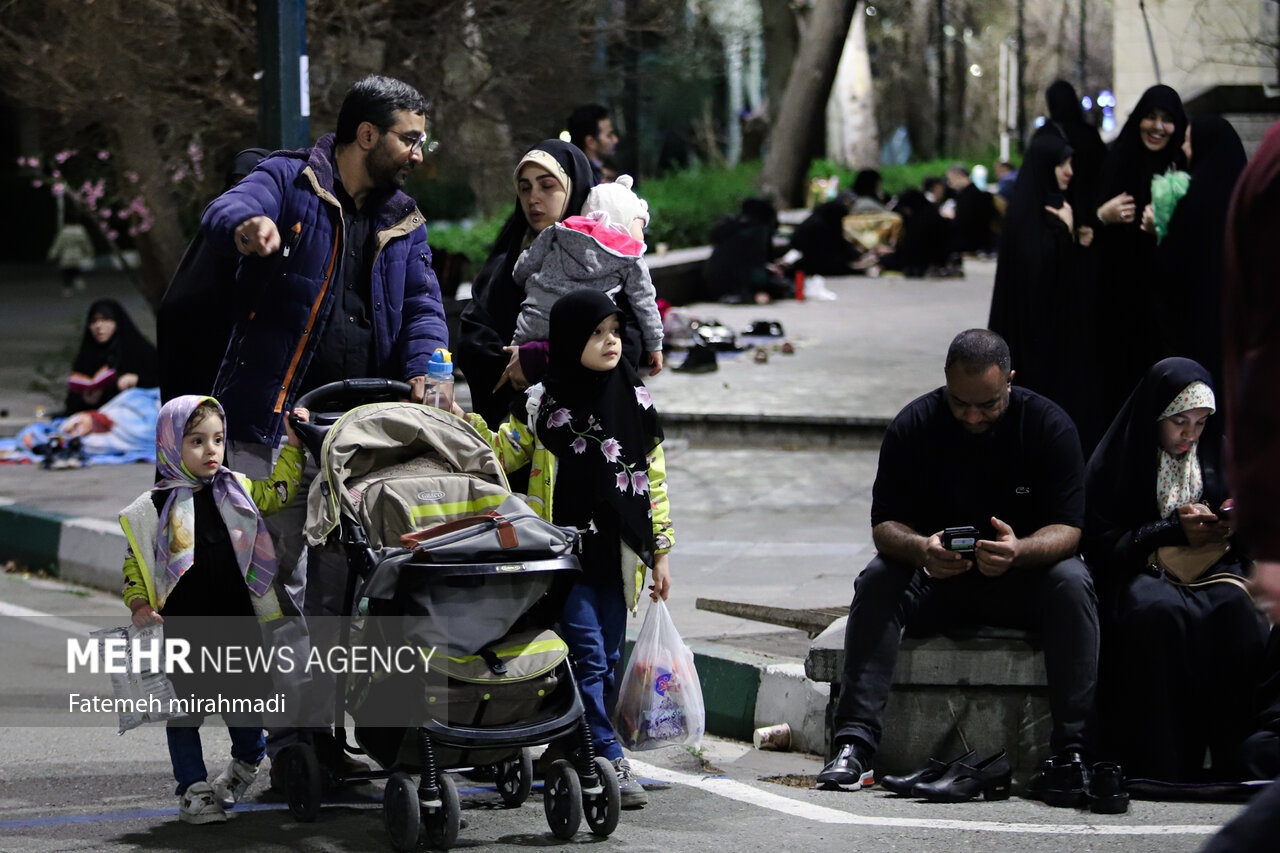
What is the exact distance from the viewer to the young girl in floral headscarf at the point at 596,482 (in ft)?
18.0

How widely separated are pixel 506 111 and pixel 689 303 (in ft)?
20.1

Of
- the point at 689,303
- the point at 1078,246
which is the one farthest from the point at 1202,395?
the point at 689,303

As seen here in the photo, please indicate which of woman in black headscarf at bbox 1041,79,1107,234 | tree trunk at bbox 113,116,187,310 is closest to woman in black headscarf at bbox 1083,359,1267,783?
woman in black headscarf at bbox 1041,79,1107,234

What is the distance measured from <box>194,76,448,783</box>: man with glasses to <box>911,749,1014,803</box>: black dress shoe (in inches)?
72.7

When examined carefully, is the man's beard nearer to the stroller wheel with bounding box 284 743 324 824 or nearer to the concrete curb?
the stroller wheel with bounding box 284 743 324 824

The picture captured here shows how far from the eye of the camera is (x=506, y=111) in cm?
1402

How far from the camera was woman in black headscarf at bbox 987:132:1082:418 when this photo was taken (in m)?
9.27

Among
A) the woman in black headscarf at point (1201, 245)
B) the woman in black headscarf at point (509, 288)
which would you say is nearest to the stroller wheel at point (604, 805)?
the woman in black headscarf at point (509, 288)

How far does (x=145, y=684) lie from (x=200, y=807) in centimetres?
40

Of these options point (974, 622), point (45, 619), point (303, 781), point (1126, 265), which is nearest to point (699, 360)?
point (1126, 265)

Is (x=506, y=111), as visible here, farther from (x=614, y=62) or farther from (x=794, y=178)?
(x=794, y=178)

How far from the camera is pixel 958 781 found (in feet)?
18.4

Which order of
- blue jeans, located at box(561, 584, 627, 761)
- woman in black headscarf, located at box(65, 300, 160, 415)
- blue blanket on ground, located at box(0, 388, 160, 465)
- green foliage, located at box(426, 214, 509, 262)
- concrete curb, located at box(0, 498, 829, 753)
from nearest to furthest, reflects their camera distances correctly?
1. blue jeans, located at box(561, 584, 627, 761)
2. concrete curb, located at box(0, 498, 829, 753)
3. blue blanket on ground, located at box(0, 388, 160, 465)
4. woman in black headscarf, located at box(65, 300, 160, 415)
5. green foliage, located at box(426, 214, 509, 262)

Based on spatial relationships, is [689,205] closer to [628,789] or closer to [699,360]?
[699,360]
